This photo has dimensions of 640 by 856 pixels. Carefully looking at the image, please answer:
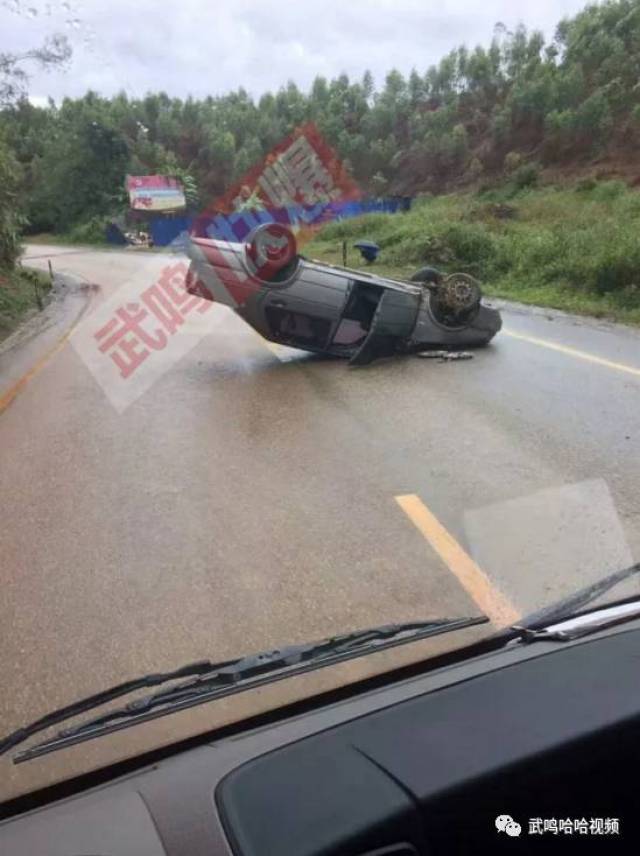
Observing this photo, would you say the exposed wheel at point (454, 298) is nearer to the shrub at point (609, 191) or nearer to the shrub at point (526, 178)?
the shrub at point (609, 191)

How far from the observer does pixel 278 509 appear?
5.06 m

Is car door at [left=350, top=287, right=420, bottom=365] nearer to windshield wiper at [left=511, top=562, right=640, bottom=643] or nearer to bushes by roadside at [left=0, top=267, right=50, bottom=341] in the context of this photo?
windshield wiper at [left=511, top=562, right=640, bottom=643]

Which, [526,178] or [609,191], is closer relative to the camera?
[609,191]

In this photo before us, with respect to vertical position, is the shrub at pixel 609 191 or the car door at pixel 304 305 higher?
the shrub at pixel 609 191

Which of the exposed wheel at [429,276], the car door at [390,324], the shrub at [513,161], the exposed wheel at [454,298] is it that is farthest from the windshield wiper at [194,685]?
the shrub at [513,161]

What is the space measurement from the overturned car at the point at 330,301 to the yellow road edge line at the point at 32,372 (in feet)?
8.59

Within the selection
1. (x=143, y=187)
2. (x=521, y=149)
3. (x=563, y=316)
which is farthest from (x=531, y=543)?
(x=143, y=187)

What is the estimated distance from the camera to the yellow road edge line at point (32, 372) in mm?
8914

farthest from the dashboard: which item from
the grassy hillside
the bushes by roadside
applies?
the bushes by roadside

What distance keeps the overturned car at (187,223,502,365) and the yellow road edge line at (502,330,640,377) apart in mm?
807

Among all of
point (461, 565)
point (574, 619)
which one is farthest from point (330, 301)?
point (574, 619)

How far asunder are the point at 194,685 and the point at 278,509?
9.72 feet

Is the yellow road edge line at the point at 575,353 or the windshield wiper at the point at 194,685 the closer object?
the windshield wiper at the point at 194,685

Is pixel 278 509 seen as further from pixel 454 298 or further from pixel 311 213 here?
pixel 311 213
